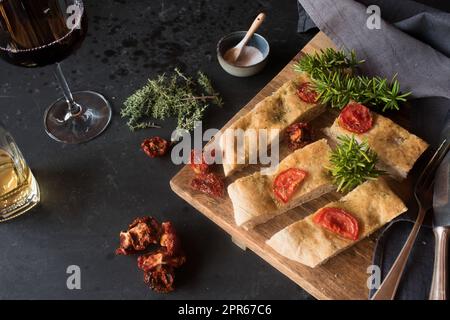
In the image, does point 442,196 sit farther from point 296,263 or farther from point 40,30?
point 40,30

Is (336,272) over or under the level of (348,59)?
under

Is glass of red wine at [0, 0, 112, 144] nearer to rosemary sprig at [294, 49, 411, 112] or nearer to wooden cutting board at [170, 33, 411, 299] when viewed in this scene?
wooden cutting board at [170, 33, 411, 299]

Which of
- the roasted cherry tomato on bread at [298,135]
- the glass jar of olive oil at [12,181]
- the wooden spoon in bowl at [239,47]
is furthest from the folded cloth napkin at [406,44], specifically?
the glass jar of olive oil at [12,181]

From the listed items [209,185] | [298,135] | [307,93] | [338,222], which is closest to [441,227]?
[338,222]

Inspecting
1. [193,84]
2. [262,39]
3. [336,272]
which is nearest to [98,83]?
[193,84]

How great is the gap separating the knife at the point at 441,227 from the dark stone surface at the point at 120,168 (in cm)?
49

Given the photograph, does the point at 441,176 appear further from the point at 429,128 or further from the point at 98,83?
the point at 98,83

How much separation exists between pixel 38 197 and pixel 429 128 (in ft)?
5.47

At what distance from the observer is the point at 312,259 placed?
1784mm

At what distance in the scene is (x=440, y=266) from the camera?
5.76 ft

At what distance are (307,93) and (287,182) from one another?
1.43 feet

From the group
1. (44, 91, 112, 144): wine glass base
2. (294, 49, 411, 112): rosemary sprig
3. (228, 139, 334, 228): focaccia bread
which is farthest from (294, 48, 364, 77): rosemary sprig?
(44, 91, 112, 144): wine glass base

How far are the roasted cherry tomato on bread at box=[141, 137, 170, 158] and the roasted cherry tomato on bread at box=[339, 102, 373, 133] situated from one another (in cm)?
76

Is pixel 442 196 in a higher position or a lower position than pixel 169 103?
lower
